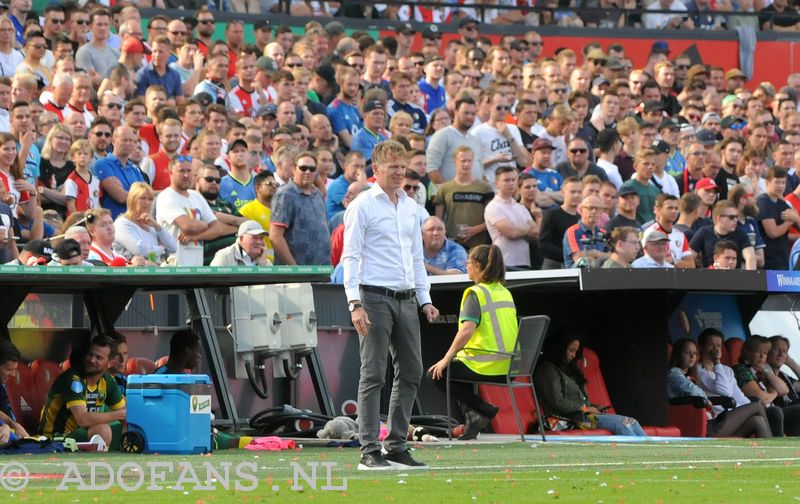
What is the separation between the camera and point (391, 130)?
18766 mm

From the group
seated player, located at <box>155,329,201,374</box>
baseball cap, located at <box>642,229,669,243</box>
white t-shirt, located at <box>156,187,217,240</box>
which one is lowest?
seated player, located at <box>155,329,201,374</box>

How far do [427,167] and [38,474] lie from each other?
9.65 metres

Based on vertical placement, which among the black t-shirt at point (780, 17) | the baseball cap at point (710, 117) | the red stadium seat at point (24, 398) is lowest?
the red stadium seat at point (24, 398)

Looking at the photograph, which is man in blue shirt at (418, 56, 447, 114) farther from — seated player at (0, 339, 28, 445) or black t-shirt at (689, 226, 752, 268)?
seated player at (0, 339, 28, 445)

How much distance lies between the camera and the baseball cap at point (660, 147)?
18.9 m

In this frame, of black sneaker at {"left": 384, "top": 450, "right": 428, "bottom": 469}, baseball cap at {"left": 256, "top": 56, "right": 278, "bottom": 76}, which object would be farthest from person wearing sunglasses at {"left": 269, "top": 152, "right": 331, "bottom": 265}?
black sneaker at {"left": 384, "top": 450, "right": 428, "bottom": 469}

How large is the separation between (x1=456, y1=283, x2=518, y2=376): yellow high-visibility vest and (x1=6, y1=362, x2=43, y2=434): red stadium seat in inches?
140

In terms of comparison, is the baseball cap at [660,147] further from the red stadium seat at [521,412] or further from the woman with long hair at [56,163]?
the woman with long hair at [56,163]

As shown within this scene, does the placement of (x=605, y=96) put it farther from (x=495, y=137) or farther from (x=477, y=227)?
(x=477, y=227)

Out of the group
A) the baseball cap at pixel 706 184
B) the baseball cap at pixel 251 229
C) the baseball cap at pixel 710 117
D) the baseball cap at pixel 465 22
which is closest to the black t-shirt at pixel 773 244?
the baseball cap at pixel 706 184

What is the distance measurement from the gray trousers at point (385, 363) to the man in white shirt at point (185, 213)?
4.58 meters

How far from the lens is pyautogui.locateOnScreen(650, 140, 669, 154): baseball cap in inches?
744

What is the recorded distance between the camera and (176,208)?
1459cm

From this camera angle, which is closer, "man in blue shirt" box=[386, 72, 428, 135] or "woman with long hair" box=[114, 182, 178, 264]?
"woman with long hair" box=[114, 182, 178, 264]
